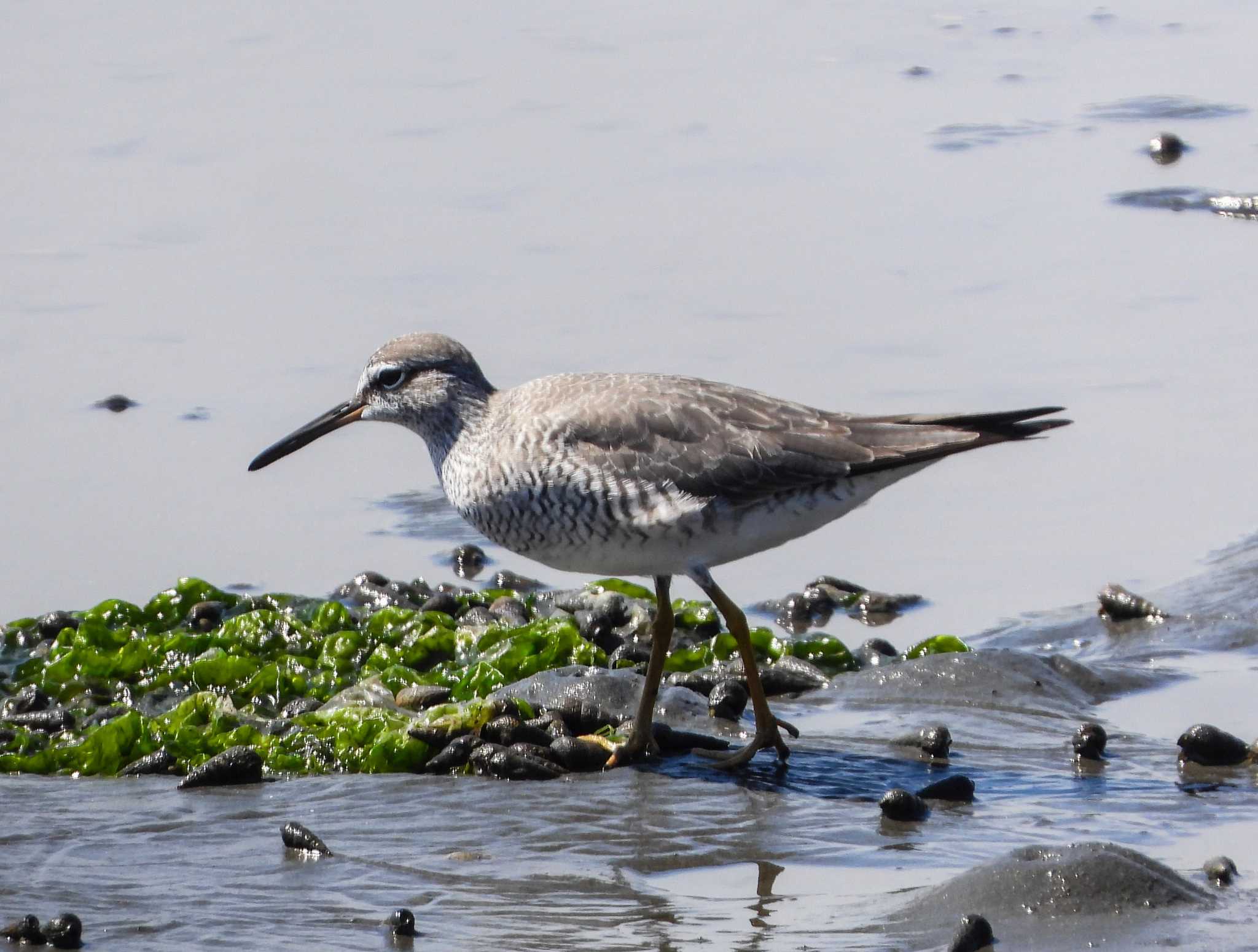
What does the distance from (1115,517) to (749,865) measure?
445 centimetres

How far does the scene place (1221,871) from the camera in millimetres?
5996

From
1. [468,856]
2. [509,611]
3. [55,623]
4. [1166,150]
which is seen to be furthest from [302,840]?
[1166,150]

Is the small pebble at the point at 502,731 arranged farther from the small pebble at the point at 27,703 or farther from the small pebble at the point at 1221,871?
the small pebble at the point at 1221,871

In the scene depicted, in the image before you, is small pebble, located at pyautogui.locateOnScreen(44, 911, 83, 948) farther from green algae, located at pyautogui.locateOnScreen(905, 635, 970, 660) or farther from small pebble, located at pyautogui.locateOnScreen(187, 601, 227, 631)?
green algae, located at pyautogui.locateOnScreen(905, 635, 970, 660)

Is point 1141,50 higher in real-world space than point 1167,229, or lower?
higher

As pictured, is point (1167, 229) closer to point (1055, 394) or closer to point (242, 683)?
point (1055, 394)

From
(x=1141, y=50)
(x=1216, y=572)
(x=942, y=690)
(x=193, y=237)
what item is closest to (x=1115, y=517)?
(x=1216, y=572)

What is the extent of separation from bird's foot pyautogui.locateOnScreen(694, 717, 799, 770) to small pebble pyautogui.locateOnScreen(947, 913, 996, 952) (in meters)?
2.02

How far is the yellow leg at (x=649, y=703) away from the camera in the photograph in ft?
24.8

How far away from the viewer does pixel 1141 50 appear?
18.7 meters

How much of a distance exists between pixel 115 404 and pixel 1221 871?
7.46 meters

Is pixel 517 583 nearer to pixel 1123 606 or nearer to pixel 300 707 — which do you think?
pixel 300 707

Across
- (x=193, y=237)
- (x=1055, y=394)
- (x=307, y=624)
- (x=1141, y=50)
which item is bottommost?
(x=307, y=624)

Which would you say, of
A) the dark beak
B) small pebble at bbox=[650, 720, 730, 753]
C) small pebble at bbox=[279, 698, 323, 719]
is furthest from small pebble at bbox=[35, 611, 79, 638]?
small pebble at bbox=[650, 720, 730, 753]
